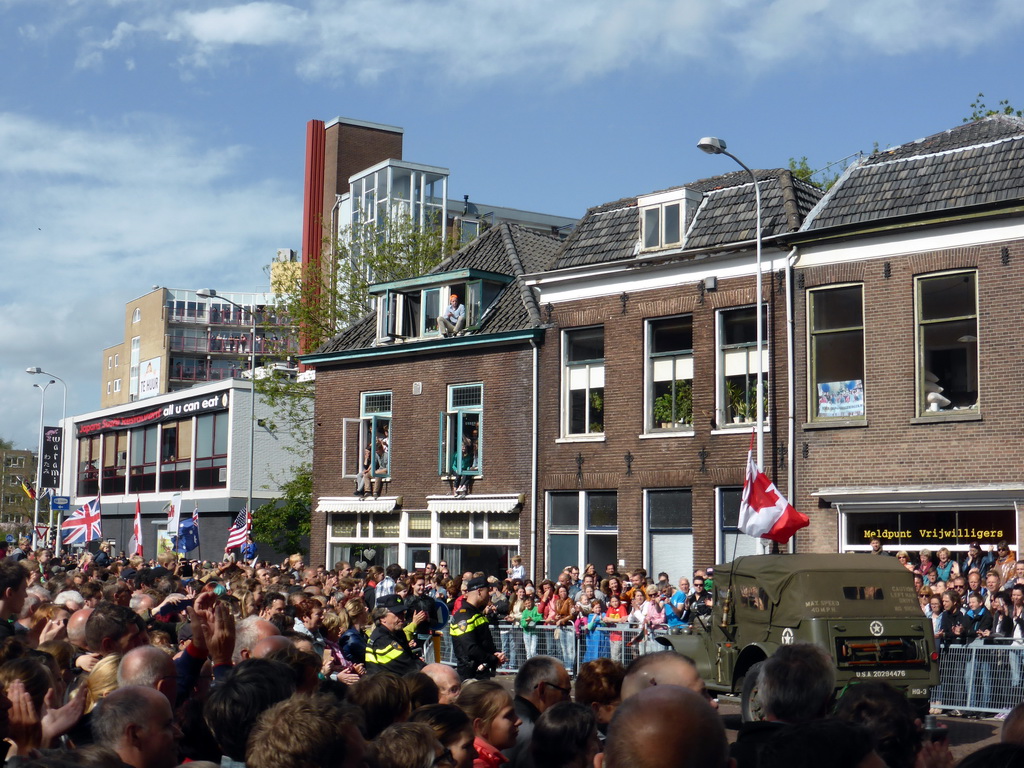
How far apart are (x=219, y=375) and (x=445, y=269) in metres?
76.1

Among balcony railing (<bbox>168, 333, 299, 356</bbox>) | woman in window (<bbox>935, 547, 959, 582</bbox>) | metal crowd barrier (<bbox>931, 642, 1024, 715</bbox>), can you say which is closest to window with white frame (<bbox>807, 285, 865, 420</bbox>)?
woman in window (<bbox>935, 547, 959, 582</bbox>)

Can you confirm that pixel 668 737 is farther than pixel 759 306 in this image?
No

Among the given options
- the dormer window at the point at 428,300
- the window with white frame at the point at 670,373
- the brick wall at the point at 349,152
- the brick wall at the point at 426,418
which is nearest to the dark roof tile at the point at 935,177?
the window with white frame at the point at 670,373

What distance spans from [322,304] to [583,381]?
19453 millimetres

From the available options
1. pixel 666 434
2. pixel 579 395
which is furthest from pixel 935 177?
pixel 579 395

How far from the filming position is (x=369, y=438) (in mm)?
30906

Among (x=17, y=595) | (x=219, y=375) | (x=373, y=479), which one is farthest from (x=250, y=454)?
(x=219, y=375)

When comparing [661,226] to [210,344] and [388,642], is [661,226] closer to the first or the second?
→ [388,642]

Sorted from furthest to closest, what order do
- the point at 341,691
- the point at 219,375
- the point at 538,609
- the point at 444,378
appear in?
1. the point at 219,375
2. the point at 444,378
3. the point at 538,609
4. the point at 341,691

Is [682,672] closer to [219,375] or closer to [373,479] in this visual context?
[373,479]

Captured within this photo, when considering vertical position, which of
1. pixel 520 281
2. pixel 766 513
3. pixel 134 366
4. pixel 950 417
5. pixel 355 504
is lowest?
pixel 766 513

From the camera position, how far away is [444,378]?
2908cm

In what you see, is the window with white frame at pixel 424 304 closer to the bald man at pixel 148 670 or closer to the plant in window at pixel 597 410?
the plant in window at pixel 597 410

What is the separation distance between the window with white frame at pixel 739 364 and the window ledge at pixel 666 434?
709 millimetres
